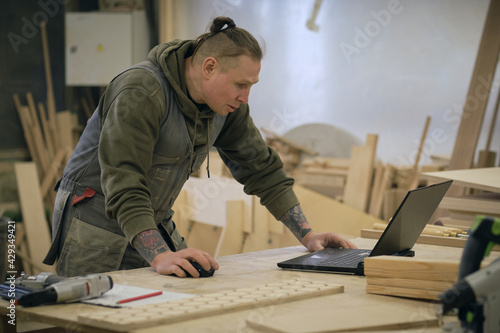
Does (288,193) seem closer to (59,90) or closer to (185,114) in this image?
(185,114)

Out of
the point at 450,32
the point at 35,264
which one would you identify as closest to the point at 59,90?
the point at 35,264

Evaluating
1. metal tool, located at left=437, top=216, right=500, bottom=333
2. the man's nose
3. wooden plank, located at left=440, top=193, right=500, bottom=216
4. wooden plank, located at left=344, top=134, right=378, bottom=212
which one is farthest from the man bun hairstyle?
wooden plank, located at left=344, top=134, right=378, bottom=212

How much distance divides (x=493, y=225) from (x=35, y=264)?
481 centimetres

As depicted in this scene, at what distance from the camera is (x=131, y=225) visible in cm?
192

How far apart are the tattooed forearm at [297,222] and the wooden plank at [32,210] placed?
3.63 meters

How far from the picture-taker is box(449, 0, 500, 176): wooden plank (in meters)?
4.04

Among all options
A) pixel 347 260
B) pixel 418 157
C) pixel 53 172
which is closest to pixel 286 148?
pixel 418 157

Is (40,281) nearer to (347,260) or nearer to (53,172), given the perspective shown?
(347,260)

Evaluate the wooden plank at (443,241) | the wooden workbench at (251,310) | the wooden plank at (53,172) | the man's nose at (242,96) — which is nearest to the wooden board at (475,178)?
the wooden plank at (443,241)

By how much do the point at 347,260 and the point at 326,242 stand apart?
319mm

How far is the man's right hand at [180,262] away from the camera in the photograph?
1840mm

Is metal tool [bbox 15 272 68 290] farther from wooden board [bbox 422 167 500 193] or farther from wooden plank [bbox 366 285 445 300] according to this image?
wooden board [bbox 422 167 500 193]

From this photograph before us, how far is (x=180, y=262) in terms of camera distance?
1.85 meters

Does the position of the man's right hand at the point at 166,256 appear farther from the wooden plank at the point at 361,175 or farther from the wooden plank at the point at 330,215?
the wooden plank at the point at 361,175
